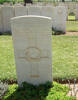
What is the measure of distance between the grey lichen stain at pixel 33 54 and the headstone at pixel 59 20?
788 centimetres

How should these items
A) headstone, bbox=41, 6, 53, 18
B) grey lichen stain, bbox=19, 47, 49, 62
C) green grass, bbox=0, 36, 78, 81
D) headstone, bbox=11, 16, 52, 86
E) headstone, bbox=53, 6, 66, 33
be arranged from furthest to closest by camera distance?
1. headstone, bbox=41, 6, 53, 18
2. headstone, bbox=53, 6, 66, 33
3. green grass, bbox=0, 36, 78, 81
4. grey lichen stain, bbox=19, 47, 49, 62
5. headstone, bbox=11, 16, 52, 86

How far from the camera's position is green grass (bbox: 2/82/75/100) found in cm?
350

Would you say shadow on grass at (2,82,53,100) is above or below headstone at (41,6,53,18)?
below

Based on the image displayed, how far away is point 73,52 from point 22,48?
11.9 ft

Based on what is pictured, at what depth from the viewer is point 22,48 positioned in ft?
12.0

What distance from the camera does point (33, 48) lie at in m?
3.67

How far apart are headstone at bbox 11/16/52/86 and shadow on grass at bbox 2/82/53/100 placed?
126 mm

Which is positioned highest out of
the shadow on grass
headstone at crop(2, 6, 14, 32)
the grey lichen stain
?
headstone at crop(2, 6, 14, 32)

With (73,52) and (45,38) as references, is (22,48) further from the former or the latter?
(73,52)

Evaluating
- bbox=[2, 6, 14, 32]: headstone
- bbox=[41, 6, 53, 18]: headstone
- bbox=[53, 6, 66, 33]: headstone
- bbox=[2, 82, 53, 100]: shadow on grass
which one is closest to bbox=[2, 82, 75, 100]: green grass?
bbox=[2, 82, 53, 100]: shadow on grass

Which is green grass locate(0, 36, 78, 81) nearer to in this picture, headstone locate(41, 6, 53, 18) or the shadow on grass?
the shadow on grass

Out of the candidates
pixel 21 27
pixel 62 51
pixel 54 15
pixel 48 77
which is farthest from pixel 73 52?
pixel 54 15

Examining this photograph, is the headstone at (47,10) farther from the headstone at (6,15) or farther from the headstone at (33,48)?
the headstone at (33,48)

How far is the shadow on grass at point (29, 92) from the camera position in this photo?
3.56m
